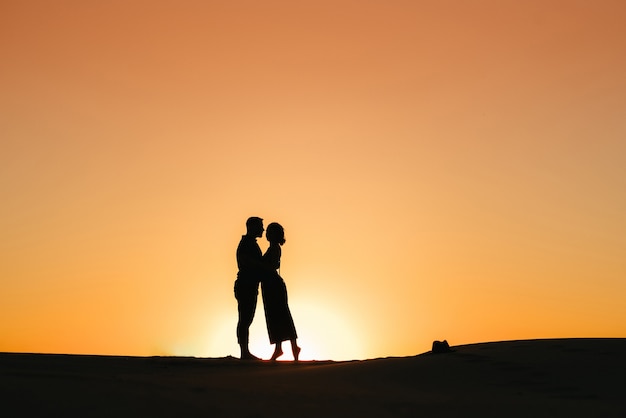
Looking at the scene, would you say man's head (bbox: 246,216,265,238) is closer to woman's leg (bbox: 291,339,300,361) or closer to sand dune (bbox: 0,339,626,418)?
woman's leg (bbox: 291,339,300,361)

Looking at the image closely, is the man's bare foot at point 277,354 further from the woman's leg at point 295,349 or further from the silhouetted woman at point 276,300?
the woman's leg at point 295,349

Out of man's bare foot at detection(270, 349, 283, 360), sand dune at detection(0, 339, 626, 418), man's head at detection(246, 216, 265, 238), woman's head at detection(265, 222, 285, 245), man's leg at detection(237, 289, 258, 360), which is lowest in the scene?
sand dune at detection(0, 339, 626, 418)

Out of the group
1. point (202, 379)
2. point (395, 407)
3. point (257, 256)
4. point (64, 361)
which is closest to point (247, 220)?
point (257, 256)

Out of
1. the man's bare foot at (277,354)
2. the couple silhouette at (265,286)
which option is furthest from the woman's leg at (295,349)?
the man's bare foot at (277,354)

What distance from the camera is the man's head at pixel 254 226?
13.2 m

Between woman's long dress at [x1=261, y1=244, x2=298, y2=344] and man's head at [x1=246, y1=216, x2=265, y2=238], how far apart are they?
14.3 inches

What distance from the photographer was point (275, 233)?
13.1 meters

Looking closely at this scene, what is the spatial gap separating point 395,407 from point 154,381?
2093mm

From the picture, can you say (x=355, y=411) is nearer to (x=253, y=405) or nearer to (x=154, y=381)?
(x=253, y=405)

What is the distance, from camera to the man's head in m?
13.2

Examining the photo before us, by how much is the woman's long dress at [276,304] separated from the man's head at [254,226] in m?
0.36

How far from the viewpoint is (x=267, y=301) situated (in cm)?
1329

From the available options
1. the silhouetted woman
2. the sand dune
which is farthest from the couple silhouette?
the sand dune

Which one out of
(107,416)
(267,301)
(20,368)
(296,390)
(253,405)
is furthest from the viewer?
(267,301)
